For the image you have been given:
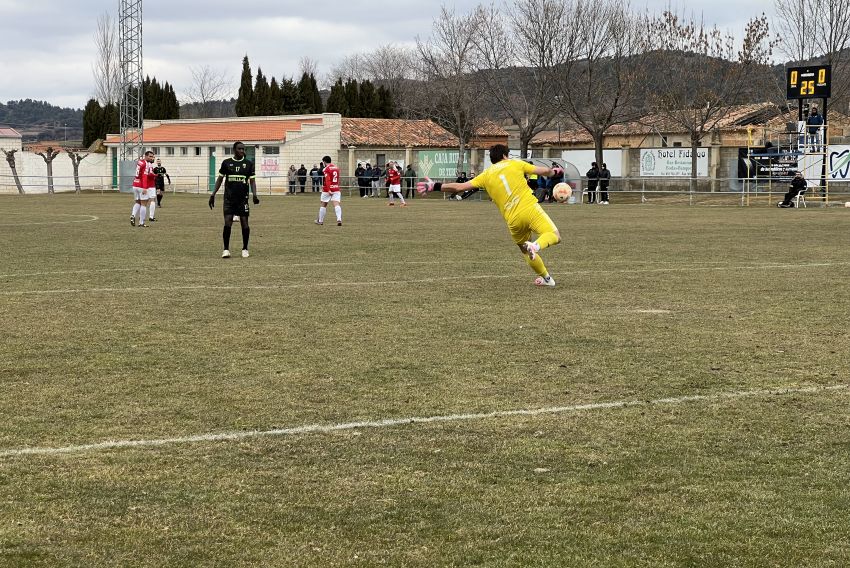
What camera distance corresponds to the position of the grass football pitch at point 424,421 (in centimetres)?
493

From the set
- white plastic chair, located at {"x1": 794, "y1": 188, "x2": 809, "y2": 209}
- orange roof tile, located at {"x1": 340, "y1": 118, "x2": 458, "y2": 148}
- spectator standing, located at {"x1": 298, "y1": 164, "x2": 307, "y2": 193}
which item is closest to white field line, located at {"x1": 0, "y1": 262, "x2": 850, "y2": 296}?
white plastic chair, located at {"x1": 794, "y1": 188, "x2": 809, "y2": 209}

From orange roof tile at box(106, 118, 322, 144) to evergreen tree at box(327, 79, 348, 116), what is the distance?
13191 millimetres

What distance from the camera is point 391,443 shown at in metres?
6.56

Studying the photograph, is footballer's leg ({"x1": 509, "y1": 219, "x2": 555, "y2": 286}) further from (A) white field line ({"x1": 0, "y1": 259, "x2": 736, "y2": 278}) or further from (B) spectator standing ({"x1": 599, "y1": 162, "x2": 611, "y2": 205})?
(B) spectator standing ({"x1": 599, "y1": 162, "x2": 611, "y2": 205})

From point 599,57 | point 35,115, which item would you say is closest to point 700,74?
point 599,57

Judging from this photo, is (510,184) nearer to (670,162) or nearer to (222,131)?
(670,162)

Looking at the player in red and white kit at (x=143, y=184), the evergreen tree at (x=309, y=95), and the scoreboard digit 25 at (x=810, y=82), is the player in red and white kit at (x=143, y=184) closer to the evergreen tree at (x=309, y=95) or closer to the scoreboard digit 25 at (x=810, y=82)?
the scoreboard digit 25 at (x=810, y=82)

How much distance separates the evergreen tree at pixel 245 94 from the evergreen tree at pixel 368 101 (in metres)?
8.33

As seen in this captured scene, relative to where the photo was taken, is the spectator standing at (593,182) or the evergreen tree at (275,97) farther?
the evergreen tree at (275,97)

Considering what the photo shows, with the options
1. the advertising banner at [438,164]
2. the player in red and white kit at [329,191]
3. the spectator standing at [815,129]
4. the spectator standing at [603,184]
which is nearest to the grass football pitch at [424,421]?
the player in red and white kit at [329,191]

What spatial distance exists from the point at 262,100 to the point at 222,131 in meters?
12.5

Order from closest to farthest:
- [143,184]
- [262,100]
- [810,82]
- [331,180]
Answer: [143,184]
[331,180]
[810,82]
[262,100]

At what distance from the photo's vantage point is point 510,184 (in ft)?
48.9

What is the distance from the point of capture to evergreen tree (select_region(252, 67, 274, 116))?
292 ft
